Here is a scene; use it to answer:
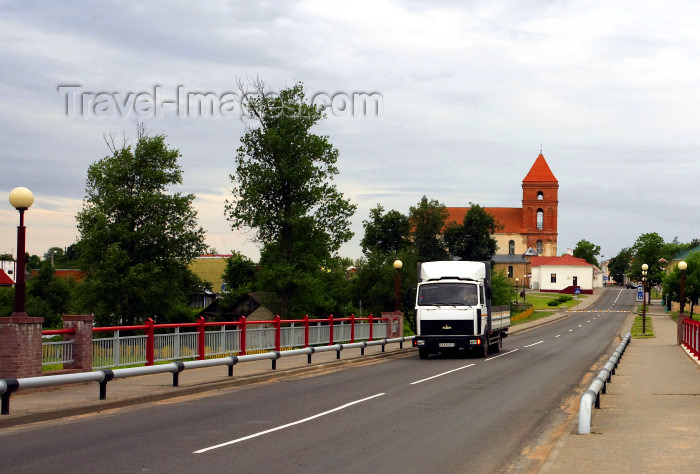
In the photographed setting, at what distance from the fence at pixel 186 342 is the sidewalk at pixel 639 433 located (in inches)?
371

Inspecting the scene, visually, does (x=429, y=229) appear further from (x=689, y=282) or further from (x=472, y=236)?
(x=689, y=282)

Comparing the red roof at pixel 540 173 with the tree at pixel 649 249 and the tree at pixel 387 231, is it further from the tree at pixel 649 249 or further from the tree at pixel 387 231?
the tree at pixel 387 231

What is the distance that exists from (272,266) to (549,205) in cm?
12644

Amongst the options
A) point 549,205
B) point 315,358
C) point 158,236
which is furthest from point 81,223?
point 549,205

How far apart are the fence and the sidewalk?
9.43 metres

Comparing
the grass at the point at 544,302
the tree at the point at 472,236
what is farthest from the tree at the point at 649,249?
the tree at the point at 472,236

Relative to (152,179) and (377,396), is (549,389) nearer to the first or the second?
(377,396)

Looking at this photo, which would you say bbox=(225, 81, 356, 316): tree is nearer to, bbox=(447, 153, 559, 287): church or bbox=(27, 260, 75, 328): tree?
bbox=(27, 260, 75, 328): tree

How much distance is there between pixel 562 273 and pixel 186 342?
143m

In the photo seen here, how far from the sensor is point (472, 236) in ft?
379

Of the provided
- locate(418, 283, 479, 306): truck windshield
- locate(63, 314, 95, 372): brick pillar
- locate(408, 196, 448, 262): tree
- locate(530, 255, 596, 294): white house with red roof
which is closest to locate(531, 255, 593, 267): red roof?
locate(530, 255, 596, 294): white house with red roof

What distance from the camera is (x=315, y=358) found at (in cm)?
2522

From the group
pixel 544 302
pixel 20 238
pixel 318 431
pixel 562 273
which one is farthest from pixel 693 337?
pixel 562 273

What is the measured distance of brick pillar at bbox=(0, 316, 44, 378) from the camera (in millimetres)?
14352
